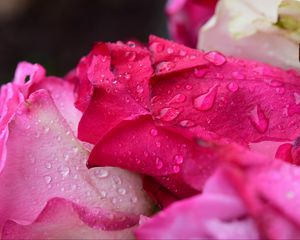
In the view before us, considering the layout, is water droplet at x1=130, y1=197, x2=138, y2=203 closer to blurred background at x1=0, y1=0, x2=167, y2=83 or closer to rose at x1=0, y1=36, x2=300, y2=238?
rose at x1=0, y1=36, x2=300, y2=238

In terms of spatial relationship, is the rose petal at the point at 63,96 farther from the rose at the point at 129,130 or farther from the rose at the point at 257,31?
the rose at the point at 257,31

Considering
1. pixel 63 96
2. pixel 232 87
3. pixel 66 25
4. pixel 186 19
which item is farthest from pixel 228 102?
pixel 66 25

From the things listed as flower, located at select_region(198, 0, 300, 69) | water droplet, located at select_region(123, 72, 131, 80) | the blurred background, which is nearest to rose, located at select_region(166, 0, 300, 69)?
flower, located at select_region(198, 0, 300, 69)

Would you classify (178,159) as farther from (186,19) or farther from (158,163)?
(186,19)

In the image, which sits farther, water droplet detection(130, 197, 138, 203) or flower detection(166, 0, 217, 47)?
flower detection(166, 0, 217, 47)

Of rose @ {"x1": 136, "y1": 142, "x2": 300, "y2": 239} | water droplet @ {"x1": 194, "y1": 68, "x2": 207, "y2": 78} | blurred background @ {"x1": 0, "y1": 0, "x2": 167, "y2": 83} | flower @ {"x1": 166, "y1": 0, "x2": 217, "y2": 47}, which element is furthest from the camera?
blurred background @ {"x1": 0, "y1": 0, "x2": 167, "y2": 83}

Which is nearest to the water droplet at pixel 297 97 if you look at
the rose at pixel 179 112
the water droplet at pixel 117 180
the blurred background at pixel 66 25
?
the rose at pixel 179 112

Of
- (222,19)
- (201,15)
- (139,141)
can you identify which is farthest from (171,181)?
(201,15)
